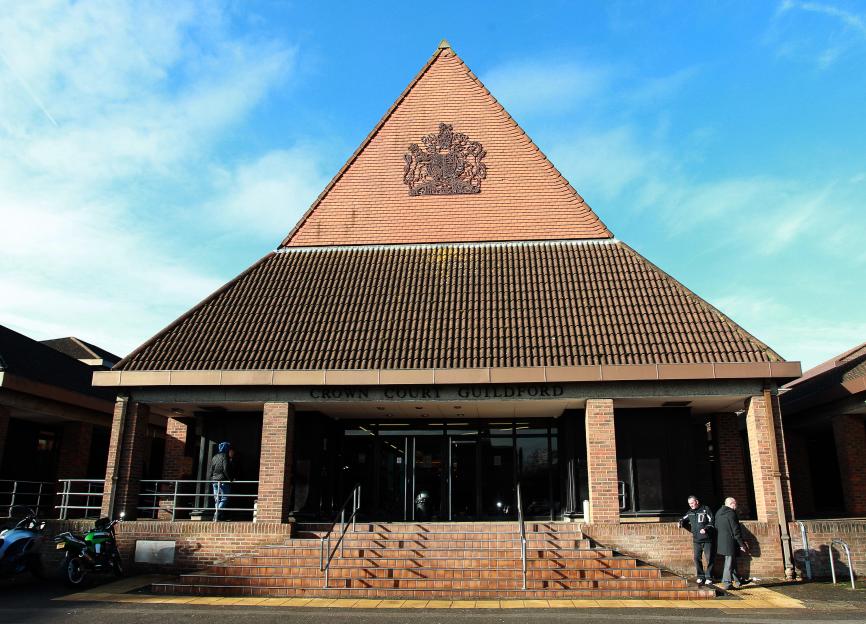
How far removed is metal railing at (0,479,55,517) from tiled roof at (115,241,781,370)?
6090mm

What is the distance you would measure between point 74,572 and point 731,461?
14.2 meters

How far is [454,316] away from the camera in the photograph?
50.9ft

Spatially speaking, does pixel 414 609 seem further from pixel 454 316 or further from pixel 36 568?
pixel 36 568

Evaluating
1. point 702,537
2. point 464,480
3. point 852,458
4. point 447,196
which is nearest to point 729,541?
point 702,537

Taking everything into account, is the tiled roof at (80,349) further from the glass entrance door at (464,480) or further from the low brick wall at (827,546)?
the low brick wall at (827,546)

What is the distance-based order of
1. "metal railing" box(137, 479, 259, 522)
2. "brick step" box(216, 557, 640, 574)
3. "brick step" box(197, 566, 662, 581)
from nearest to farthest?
"brick step" box(197, 566, 662, 581) → "brick step" box(216, 557, 640, 574) → "metal railing" box(137, 479, 259, 522)

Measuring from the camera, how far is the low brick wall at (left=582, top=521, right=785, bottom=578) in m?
12.8

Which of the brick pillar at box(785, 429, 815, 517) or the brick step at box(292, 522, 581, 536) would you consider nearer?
the brick step at box(292, 522, 581, 536)

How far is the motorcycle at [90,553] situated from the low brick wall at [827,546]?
12527 mm

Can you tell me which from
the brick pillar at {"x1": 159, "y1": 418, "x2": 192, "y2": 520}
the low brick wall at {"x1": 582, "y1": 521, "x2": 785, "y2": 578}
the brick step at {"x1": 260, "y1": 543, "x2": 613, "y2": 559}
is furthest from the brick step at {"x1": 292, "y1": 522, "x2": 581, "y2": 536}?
the brick pillar at {"x1": 159, "y1": 418, "x2": 192, "y2": 520}

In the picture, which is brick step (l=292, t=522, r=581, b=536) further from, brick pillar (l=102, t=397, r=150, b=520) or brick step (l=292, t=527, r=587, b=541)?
brick pillar (l=102, t=397, r=150, b=520)

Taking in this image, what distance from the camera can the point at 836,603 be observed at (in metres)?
10.4

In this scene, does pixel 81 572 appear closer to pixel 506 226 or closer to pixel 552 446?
pixel 552 446

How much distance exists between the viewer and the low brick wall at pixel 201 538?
1356cm
